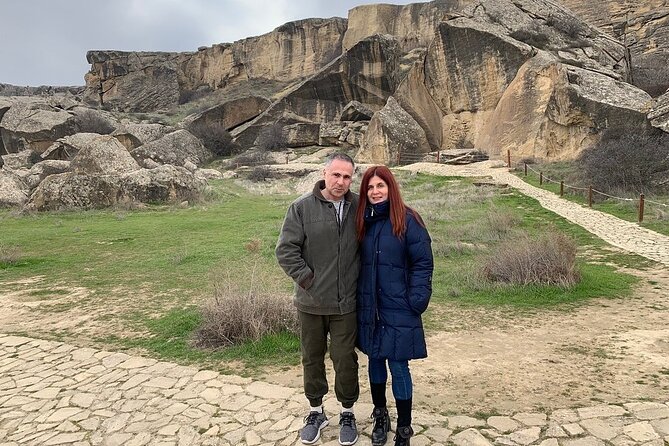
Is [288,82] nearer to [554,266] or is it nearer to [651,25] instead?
[651,25]

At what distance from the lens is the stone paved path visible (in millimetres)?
3268

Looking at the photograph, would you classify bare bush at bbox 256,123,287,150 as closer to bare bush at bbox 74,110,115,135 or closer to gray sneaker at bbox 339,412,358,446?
bare bush at bbox 74,110,115,135

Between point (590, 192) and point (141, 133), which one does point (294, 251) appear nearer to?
point (590, 192)

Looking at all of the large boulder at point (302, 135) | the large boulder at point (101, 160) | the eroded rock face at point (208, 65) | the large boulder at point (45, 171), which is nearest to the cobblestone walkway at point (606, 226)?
the large boulder at point (101, 160)

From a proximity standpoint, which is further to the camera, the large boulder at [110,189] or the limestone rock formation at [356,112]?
the limestone rock formation at [356,112]

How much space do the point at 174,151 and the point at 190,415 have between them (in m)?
32.0

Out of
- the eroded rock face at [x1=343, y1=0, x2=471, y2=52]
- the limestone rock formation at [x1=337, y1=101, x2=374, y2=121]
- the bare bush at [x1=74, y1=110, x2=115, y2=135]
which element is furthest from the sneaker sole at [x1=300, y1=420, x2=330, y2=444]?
the eroded rock face at [x1=343, y1=0, x2=471, y2=52]

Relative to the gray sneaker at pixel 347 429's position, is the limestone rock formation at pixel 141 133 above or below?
above

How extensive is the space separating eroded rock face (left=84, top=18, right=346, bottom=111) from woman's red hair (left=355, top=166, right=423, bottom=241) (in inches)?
2235

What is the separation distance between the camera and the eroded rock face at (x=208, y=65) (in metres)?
57.8

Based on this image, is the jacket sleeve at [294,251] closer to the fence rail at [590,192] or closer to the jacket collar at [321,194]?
the jacket collar at [321,194]

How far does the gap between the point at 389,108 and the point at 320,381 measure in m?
29.4

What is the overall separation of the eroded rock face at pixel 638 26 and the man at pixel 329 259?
36.1 metres

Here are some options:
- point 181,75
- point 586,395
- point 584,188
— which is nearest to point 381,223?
point 586,395
